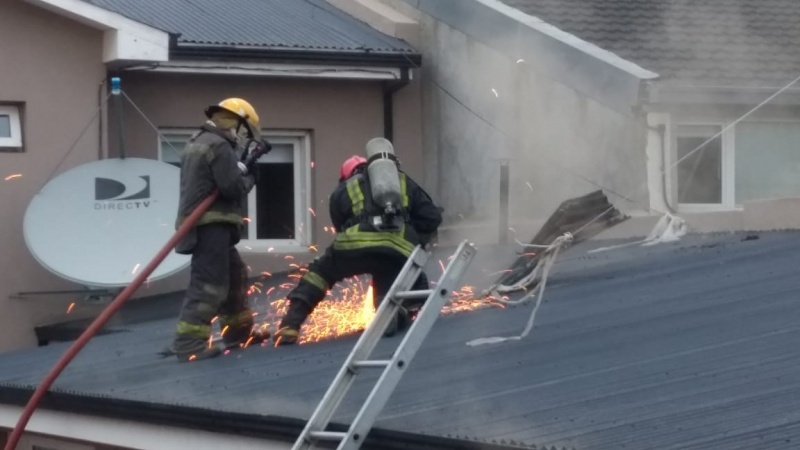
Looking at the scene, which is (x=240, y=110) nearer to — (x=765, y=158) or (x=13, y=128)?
(x=13, y=128)

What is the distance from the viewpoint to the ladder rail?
5102 mm

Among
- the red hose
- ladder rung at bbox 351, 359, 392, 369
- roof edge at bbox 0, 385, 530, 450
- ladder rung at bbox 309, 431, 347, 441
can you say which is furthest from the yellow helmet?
ladder rung at bbox 309, 431, 347, 441

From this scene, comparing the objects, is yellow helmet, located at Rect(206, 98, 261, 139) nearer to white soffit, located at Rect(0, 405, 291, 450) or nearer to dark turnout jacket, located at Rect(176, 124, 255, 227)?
dark turnout jacket, located at Rect(176, 124, 255, 227)

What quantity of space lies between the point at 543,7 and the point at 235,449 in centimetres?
899

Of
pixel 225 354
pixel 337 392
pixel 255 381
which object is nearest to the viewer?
pixel 337 392

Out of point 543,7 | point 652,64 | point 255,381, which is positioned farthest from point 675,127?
point 255,381

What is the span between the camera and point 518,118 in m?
13.3

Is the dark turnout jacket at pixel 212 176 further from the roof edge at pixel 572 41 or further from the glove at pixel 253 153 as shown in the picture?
the roof edge at pixel 572 41

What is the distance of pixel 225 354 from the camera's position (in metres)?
8.20

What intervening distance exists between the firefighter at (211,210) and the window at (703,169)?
6.33 m

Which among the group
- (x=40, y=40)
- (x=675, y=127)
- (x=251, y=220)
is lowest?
(x=251, y=220)

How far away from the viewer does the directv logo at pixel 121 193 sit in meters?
11.5

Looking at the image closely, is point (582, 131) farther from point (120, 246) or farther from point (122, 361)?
point (122, 361)

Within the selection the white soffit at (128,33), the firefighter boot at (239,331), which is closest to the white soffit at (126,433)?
the firefighter boot at (239,331)
